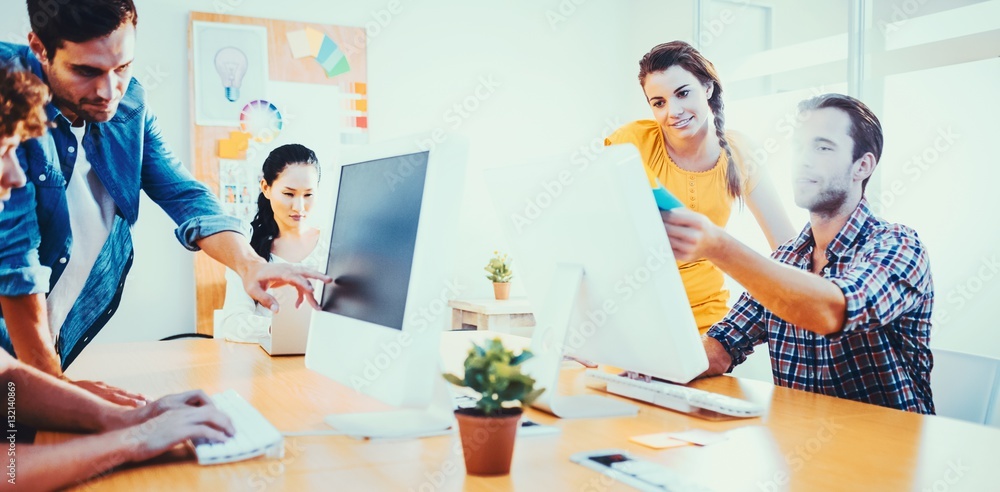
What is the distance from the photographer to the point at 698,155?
2514 millimetres

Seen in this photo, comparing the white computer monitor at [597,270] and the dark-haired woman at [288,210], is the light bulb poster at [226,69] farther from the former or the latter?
the white computer monitor at [597,270]

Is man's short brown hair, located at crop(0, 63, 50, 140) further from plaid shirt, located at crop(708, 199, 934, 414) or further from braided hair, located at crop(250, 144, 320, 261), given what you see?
plaid shirt, located at crop(708, 199, 934, 414)

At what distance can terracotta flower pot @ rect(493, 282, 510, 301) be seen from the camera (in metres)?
4.23

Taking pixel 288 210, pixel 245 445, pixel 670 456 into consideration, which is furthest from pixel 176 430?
pixel 288 210

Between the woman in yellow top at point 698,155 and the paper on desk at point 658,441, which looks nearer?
the paper on desk at point 658,441

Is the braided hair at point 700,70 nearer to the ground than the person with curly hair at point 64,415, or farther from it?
farther from it

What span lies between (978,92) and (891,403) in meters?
1.93

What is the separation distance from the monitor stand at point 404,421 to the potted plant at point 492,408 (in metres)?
0.19

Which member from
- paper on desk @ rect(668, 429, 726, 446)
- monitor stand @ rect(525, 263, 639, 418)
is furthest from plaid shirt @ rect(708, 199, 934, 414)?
monitor stand @ rect(525, 263, 639, 418)

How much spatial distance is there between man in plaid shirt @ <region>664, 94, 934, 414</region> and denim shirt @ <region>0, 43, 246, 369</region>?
1.29 meters

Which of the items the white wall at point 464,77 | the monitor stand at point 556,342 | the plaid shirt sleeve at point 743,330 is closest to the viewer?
the monitor stand at point 556,342

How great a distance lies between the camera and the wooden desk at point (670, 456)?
3.16ft

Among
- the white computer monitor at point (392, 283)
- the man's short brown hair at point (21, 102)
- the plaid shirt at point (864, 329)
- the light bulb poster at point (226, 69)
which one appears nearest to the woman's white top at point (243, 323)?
the man's short brown hair at point (21, 102)

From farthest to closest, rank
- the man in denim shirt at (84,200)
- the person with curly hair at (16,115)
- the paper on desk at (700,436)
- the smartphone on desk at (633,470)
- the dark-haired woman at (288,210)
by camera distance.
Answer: the dark-haired woman at (288,210)
the man in denim shirt at (84,200)
the person with curly hair at (16,115)
the paper on desk at (700,436)
the smartphone on desk at (633,470)
